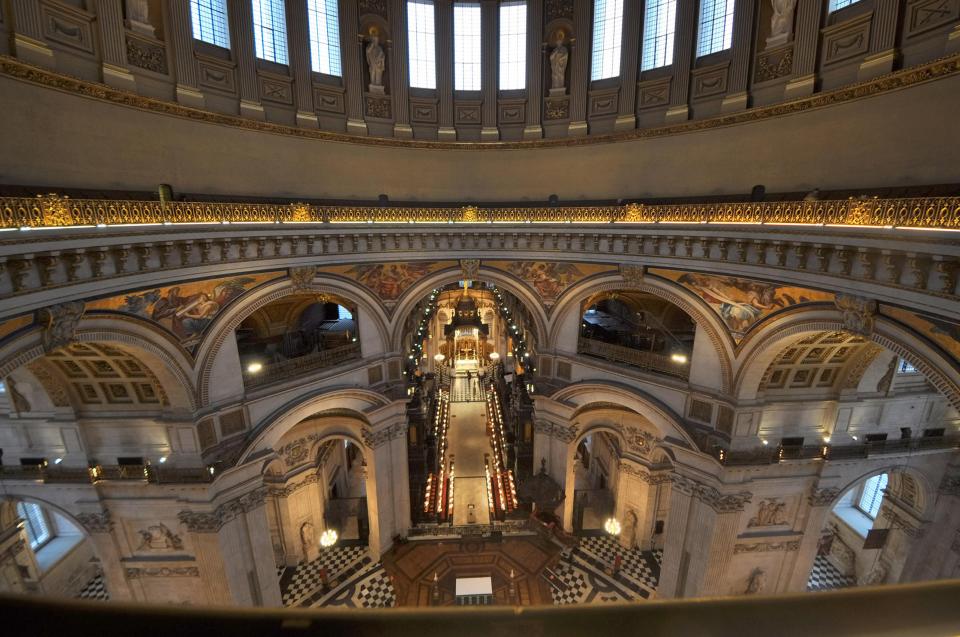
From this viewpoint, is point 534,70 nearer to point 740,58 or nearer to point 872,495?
point 740,58

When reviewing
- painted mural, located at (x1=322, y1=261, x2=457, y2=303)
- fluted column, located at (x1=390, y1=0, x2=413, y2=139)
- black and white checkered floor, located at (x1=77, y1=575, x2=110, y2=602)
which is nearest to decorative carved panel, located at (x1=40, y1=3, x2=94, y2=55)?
painted mural, located at (x1=322, y1=261, x2=457, y2=303)

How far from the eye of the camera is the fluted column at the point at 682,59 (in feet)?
34.7

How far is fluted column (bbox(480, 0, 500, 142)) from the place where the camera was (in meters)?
12.5

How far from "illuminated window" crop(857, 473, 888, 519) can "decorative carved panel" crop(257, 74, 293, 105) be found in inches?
868

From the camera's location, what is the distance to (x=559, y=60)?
1239cm

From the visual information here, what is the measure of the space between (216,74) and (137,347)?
688 cm

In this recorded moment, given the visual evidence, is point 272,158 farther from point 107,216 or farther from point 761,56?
point 761,56

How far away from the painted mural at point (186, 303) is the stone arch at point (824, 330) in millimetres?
11068

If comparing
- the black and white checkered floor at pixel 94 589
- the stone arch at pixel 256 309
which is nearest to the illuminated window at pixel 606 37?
the stone arch at pixel 256 309

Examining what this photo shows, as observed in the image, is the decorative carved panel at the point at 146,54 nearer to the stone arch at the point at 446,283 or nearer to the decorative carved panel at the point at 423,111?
the decorative carved panel at the point at 423,111

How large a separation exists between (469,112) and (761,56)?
25.6 feet

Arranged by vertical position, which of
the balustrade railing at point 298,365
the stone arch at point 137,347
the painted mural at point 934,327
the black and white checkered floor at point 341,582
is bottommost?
the black and white checkered floor at point 341,582

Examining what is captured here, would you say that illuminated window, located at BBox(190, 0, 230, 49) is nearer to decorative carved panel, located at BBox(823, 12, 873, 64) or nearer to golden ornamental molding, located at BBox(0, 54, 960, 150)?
golden ornamental molding, located at BBox(0, 54, 960, 150)

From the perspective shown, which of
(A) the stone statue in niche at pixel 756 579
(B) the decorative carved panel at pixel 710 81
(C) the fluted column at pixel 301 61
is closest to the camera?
(B) the decorative carved panel at pixel 710 81
